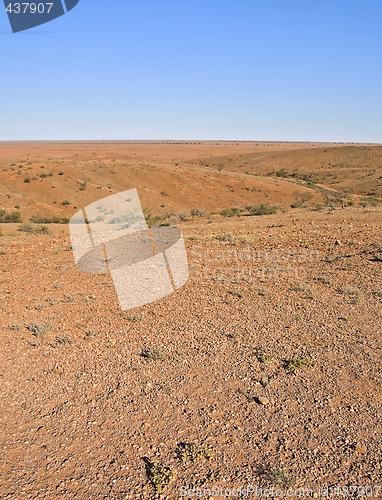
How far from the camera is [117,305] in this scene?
7578 mm

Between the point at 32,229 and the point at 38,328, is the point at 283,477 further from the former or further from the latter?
the point at 32,229

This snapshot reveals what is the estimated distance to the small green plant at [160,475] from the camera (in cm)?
330

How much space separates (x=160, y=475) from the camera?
11.2 ft

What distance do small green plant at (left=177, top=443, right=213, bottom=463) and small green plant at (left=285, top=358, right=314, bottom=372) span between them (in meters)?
1.86

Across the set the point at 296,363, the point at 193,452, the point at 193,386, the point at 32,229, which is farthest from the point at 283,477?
the point at 32,229

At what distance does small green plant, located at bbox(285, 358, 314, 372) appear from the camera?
16.8 feet

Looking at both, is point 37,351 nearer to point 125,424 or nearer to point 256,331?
point 125,424

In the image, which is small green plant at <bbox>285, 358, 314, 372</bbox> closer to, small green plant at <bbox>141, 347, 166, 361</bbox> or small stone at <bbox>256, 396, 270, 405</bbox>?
small stone at <bbox>256, 396, 270, 405</bbox>

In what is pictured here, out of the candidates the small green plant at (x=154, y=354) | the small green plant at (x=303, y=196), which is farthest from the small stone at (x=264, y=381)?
the small green plant at (x=303, y=196)

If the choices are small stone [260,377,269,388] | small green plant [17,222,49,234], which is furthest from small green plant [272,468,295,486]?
small green plant [17,222,49,234]

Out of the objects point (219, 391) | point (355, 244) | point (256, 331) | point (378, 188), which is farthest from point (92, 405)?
point (378, 188)

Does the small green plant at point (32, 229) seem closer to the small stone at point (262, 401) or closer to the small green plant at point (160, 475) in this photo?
the small stone at point (262, 401)

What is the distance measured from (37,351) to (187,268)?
4.97m

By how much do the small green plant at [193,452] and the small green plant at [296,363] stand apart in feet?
6.10
